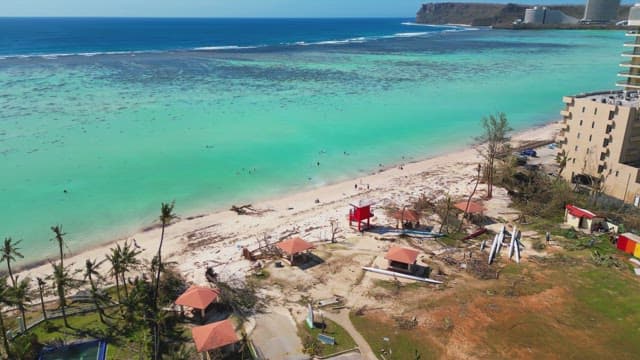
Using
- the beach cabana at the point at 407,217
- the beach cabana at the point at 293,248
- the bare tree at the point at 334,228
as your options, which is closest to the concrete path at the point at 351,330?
the beach cabana at the point at 293,248

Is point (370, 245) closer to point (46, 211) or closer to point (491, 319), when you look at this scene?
point (491, 319)

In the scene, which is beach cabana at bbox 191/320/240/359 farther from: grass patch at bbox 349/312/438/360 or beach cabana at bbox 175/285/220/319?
grass patch at bbox 349/312/438/360

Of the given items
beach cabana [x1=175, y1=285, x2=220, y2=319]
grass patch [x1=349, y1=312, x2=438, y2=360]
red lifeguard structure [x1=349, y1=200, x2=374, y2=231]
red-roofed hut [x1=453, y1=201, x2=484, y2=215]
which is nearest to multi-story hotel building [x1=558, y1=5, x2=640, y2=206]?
red-roofed hut [x1=453, y1=201, x2=484, y2=215]

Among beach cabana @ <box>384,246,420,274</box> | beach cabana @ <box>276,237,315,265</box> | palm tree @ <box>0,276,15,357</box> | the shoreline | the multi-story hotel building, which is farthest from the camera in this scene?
the multi-story hotel building

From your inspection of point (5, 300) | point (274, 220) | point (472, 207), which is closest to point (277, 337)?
point (5, 300)

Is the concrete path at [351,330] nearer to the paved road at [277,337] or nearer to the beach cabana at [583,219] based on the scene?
the paved road at [277,337]

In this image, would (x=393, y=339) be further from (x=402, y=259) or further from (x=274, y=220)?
(x=274, y=220)
